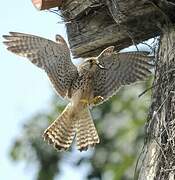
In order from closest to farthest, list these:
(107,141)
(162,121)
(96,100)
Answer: (162,121)
(96,100)
(107,141)

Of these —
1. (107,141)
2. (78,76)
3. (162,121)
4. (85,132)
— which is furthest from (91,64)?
(107,141)

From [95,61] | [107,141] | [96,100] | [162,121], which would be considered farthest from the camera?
[107,141]

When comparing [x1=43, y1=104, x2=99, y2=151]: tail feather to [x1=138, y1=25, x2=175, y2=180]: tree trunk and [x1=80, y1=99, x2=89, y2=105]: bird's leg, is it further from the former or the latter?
[x1=138, y1=25, x2=175, y2=180]: tree trunk

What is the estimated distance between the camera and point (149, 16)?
19.8 ft

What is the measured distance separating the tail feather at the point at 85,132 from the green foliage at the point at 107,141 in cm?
208

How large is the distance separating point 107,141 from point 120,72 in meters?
2.88

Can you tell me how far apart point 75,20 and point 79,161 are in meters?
3.58

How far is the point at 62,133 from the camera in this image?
6.37 meters

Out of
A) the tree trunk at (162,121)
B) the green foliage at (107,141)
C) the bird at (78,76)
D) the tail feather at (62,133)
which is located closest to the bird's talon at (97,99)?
the bird at (78,76)

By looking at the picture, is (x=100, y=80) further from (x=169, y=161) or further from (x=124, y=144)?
(x=124, y=144)

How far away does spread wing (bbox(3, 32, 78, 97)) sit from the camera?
20.9ft

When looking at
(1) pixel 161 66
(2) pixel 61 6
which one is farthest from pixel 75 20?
(1) pixel 161 66

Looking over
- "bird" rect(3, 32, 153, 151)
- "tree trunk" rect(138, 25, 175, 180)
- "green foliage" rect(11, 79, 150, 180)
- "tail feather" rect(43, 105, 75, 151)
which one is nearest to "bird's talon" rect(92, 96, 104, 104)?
"bird" rect(3, 32, 153, 151)

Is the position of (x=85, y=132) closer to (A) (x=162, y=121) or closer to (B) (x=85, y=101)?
(B) (x=85, y=101)
